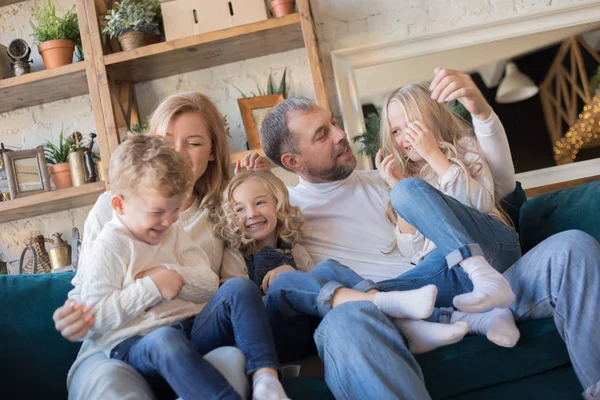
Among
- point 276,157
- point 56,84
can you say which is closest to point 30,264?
point 56,84

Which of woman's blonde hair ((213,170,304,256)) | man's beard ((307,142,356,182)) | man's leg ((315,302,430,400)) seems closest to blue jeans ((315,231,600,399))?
man's leg ((315,302,430,400))

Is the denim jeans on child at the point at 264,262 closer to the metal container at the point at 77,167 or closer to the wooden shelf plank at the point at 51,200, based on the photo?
the wooden shelf plank at the point at 51,200

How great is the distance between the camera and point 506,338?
4.72ft

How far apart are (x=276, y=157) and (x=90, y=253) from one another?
987 millimetres

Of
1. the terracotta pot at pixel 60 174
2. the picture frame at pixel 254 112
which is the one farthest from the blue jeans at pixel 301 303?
the terracotta pot at pixel 60 174

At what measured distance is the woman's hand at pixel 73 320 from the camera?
1373 millimetres

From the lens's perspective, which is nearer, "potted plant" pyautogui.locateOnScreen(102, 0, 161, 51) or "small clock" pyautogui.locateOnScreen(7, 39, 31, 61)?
"potted plant" pyautogui.locateOnScreen(102, 0, 161, 51)

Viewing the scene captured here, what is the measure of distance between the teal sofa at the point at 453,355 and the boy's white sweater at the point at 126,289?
165 mm

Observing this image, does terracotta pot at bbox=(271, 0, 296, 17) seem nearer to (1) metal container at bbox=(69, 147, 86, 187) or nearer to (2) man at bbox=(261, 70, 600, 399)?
(2) man at bbox=(261, 70, 600, 399)

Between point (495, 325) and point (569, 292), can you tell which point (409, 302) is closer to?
point (495, 325)

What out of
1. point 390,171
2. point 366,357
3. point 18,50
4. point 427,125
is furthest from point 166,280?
point 18,50

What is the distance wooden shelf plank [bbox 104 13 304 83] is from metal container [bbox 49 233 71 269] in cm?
82

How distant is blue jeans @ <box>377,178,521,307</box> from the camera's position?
155cm

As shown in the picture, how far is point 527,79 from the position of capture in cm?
322
